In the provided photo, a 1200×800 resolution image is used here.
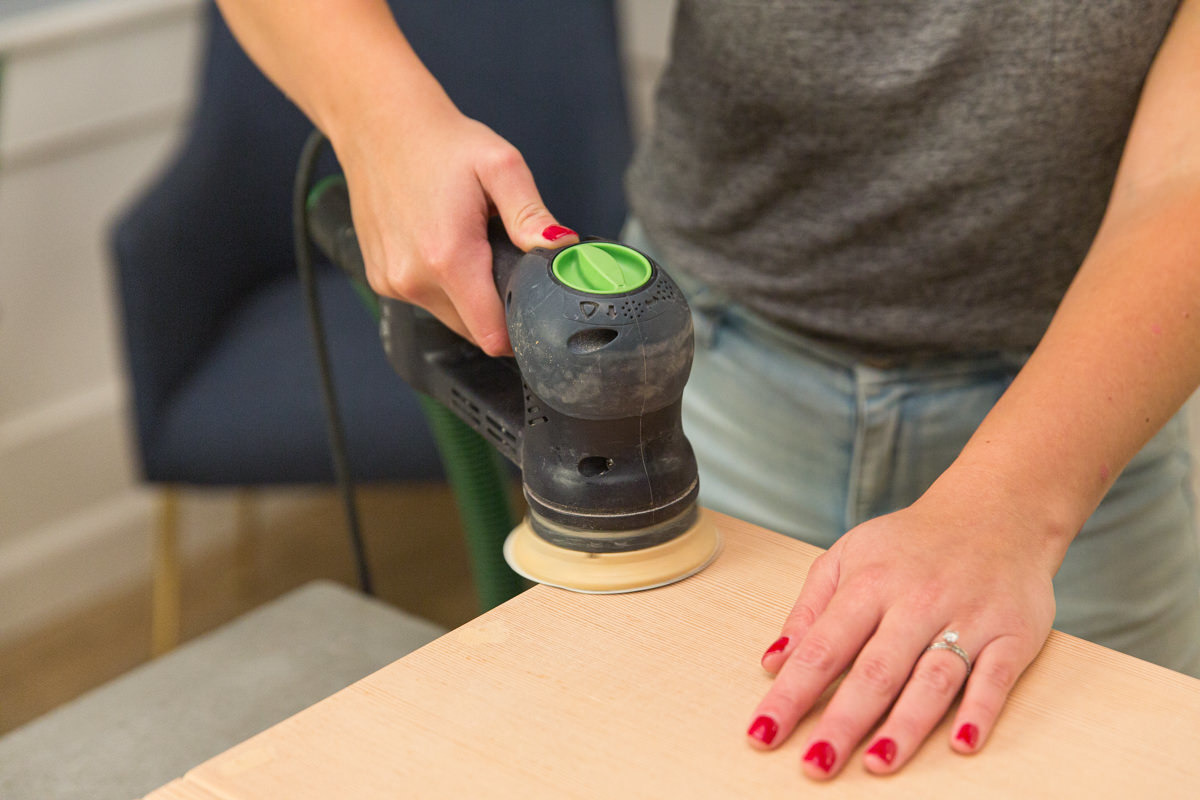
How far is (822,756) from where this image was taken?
1.55 feet

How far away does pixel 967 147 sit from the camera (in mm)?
798

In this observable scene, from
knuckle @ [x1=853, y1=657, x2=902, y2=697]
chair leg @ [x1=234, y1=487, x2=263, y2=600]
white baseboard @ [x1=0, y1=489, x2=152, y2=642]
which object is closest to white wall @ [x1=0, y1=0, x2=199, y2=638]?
white baseboard @ [x1=0, y1=489, x2=152, y2=642]

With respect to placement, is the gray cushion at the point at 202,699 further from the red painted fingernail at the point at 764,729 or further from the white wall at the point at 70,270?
the white wall at the point at 70,270

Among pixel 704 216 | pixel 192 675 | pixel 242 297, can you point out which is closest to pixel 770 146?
pixel 704 216

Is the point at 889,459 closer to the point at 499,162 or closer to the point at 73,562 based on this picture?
the point at 499,162

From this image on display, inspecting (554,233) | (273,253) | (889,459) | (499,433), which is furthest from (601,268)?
(273,253)

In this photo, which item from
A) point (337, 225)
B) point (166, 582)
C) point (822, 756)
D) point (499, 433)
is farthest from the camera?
point (166, 582)

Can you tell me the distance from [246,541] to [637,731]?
6.05ft

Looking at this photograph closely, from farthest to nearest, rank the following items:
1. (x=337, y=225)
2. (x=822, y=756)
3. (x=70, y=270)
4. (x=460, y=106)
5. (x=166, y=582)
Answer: (x=70, y=270) → (x=460, y=106) → (x=166, y=582) → (x=337, y=225) → (x=822, y=756)

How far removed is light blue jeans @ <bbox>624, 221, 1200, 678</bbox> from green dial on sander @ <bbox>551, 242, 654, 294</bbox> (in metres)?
0.32

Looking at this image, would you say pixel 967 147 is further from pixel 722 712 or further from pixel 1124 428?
pixel 722 712

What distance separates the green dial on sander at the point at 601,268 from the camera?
0.58 meters

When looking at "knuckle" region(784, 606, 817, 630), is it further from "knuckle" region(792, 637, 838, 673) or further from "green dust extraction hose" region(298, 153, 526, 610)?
"green dust extraction hose" region(298, 153, 526, 610)

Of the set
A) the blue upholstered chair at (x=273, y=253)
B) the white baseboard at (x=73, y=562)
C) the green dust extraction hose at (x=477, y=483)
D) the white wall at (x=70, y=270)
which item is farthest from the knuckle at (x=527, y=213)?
the white baseboard at (x=73, y=562)
